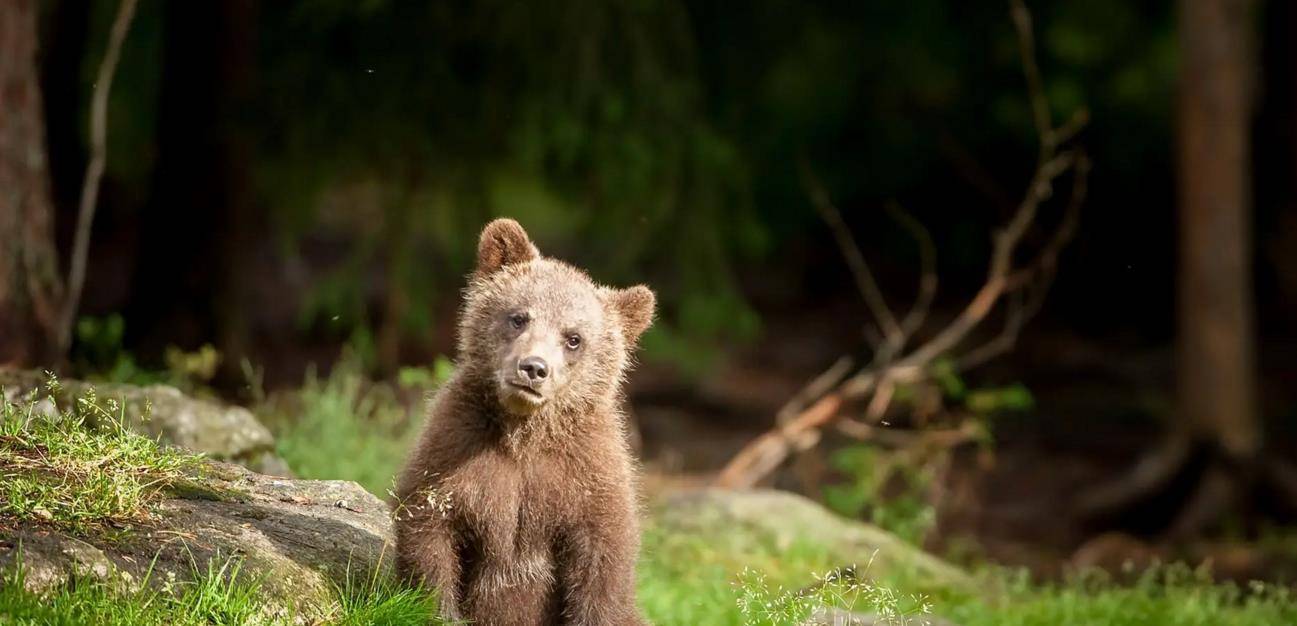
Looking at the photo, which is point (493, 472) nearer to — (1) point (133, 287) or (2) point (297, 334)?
(1) point (133, 287)

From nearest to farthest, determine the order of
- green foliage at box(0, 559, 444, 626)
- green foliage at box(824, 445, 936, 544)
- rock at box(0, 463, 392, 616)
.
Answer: green foliage at box(0, 559, 444, 626) < rock at box(0, 463, 392, 616) < green foliage at box(824, 445, 936, 544)

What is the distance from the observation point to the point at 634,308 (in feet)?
17.8

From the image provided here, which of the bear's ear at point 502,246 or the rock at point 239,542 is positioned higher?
the bear's ear at point 502,246

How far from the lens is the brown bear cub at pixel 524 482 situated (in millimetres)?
4832

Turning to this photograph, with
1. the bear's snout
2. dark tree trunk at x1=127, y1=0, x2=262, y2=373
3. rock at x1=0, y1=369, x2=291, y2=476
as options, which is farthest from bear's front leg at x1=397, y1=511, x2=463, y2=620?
dark tree trunk at x1=127, y1=0, x2=262, y2=373

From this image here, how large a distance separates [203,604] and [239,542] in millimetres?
477

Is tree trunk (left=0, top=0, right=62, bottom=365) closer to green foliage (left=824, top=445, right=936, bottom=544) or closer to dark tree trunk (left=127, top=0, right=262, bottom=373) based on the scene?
dark tree trunk (left=127, top=0, right=262, bottom=373)

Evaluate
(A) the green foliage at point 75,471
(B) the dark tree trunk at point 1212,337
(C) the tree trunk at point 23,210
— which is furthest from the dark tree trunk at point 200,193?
(B) the dark tree trunk at point 1212,337

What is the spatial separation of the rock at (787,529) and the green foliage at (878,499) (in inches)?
29.7

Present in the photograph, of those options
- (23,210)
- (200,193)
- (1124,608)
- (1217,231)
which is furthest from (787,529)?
(1217,231)

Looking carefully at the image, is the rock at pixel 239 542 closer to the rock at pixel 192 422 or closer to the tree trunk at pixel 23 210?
the rock at pixel 192 422

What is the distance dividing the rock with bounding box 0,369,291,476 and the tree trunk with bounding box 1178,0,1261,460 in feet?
27.8

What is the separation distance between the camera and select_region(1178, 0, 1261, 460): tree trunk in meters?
12.6

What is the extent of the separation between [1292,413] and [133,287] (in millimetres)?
11103
